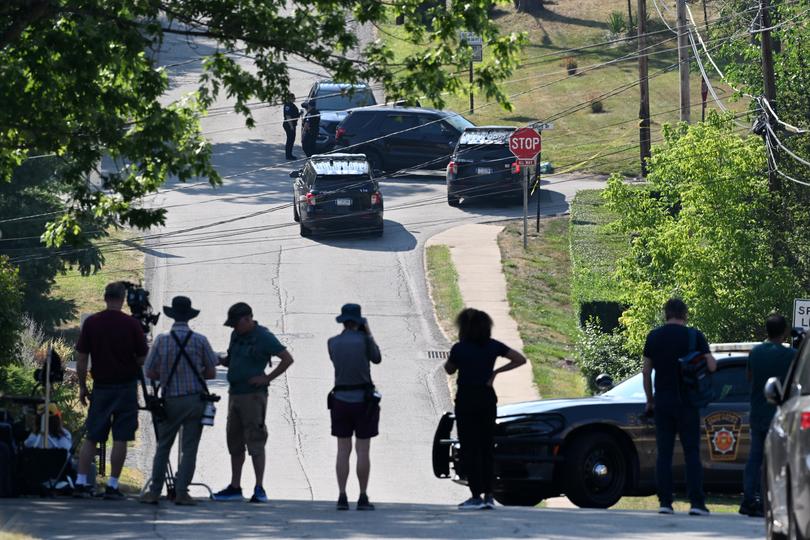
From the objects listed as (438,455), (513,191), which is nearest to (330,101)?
(513,191)

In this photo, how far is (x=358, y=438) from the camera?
1187 cm

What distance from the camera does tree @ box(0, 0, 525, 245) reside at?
577 inches

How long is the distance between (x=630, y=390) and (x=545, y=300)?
17.4 metres

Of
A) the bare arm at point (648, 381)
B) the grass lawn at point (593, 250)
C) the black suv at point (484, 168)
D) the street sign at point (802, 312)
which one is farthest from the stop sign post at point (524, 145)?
the bare arm at point (648, 381)

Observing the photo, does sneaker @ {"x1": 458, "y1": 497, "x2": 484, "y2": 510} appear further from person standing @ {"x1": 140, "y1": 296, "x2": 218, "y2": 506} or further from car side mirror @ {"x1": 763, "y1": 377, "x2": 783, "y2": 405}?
car side mirror @ {"x1": 763, "y1": 377, "x2": 783, "y2": 405}

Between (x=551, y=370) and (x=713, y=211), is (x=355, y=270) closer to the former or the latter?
(x=551, y=370)

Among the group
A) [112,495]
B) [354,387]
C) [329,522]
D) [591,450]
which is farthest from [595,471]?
[112,495]

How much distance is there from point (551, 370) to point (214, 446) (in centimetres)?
739

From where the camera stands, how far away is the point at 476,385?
1147 cm

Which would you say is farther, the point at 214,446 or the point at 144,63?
the point at 214,446

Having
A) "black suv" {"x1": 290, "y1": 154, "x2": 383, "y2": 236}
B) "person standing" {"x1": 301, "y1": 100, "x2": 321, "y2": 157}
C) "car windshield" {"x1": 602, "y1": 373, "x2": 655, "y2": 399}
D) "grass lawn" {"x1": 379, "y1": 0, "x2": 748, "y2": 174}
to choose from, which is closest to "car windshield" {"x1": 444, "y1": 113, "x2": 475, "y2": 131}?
"grass lawn" {"x1": 379, "y1": 0, "x2": 748, "y2": 174}

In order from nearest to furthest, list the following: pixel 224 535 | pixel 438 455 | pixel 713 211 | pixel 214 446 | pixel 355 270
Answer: pixel 224 535 → pixel 438 455 → pixel 214 446 → pixel 713 211 → pixel 355 270

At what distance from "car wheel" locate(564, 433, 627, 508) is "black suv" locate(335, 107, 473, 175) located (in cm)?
2720

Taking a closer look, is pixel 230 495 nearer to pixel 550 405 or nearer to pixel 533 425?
pixel 533 425
